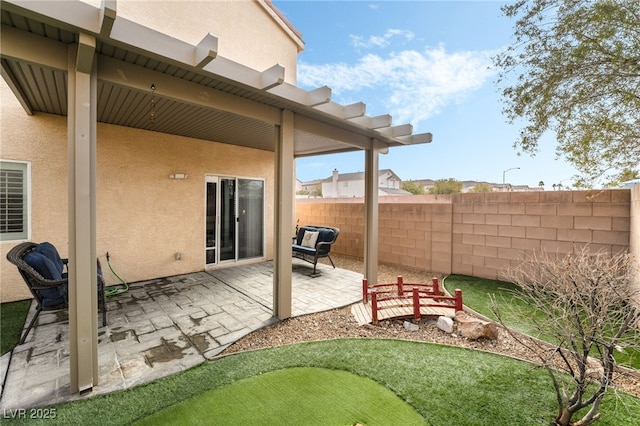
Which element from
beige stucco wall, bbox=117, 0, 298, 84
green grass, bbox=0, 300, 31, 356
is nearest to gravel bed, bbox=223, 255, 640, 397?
green grass, bbox=0, 300, 31, 356

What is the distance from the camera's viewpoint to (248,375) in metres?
2.95

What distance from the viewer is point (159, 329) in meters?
4.01

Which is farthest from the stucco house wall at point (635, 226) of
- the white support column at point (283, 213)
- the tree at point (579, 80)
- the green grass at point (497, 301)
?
the white support column at point (283, 213)

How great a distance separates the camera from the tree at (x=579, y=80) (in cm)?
412

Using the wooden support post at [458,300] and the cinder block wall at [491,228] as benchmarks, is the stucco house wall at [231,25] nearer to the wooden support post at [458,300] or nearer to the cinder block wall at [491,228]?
the cinder block wall at [491,228]

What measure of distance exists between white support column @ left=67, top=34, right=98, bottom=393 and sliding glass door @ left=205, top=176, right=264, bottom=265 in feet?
15.2

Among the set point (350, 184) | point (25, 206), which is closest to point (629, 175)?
point (25, 206)

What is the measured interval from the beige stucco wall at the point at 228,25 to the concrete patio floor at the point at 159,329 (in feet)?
18.7

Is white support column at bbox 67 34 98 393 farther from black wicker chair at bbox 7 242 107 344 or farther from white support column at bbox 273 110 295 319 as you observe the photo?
white support column at bbox 273 110 295 319

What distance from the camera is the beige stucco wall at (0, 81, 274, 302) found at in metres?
5.01

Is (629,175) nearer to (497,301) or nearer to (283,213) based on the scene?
(497,301)

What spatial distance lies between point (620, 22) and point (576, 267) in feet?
13.5

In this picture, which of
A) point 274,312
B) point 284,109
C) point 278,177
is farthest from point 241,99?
point 274,312

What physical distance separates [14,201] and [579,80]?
32.1 ft
